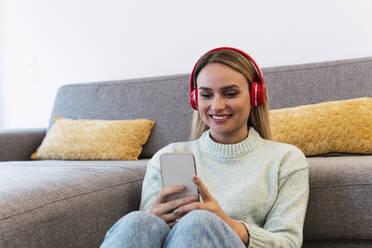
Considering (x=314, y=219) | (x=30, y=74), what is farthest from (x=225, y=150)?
(x=30, y=74)

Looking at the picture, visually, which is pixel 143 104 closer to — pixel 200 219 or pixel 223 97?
pixel 223 97

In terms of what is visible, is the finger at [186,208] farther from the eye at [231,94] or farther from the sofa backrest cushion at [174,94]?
the sofa backrest cushion at [174,94]

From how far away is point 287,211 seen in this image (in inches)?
39.1

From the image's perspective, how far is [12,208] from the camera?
874 millimetres

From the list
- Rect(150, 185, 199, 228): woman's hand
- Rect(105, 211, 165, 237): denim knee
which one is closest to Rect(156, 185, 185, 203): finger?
Rect(150, 185, 199, 228): woman's hand

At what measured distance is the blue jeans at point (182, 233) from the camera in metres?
0.77

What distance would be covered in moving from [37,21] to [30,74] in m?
0.37

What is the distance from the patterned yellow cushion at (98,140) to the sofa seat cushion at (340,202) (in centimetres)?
90

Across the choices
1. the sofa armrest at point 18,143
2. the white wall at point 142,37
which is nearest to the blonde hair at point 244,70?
the white wall at point 142,37

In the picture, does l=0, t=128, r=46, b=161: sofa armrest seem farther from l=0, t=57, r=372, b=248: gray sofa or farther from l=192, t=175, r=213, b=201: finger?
l=192, t=175, r=213, b=201: finger

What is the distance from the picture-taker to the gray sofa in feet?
3.08

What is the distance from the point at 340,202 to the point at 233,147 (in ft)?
1.16

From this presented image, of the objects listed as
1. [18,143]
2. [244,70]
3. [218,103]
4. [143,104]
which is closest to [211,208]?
[218,103]

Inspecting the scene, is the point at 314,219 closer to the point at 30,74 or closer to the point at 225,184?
the point at 225,184
